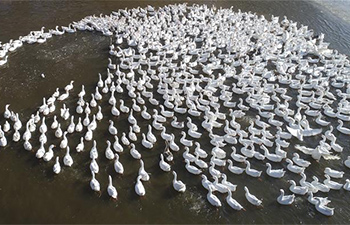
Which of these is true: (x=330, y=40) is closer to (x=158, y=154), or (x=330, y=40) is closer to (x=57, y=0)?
(x=158, y=154)

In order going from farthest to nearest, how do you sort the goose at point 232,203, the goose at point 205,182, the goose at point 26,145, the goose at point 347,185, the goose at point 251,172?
the goose at point 26,145 → the goose at point 251,172 → the goose at point 347,185 → the goose at point 205,182 → the goose at point 232,203

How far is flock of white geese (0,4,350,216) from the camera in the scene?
12.5 meters

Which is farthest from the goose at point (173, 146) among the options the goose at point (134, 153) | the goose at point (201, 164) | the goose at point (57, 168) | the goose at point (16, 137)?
the goose at point (16, 137)

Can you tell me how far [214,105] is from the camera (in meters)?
15.4

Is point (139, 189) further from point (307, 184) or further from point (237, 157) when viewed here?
point (307, 184)

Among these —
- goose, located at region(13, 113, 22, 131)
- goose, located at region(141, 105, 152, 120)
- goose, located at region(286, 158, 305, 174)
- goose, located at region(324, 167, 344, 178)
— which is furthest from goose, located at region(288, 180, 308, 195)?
goose, located at region(13, 113, 22, 131)

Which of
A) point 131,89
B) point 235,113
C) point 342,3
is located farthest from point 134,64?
point 342,3

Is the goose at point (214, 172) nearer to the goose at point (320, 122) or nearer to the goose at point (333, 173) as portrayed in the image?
the goose at point (333, 173)

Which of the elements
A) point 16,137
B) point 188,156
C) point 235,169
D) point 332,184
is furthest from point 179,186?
point 16,137

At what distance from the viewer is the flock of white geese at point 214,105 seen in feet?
41.0

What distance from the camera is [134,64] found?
1889 centimetres

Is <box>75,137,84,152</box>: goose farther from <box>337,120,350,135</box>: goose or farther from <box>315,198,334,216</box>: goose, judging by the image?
<box>337,120,350,135</box>: goose

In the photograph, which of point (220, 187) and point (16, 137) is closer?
point (220, 187)

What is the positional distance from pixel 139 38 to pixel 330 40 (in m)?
13.0
